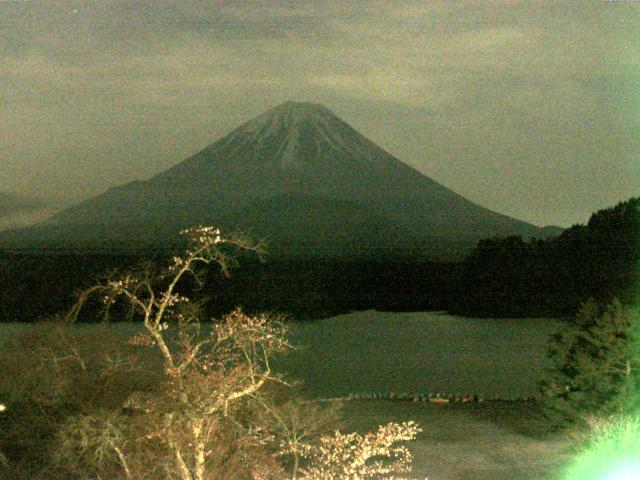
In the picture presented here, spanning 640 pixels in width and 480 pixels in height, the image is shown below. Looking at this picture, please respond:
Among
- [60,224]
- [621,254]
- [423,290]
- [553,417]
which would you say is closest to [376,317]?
[423,290]

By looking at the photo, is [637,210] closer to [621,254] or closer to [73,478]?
[621,254]

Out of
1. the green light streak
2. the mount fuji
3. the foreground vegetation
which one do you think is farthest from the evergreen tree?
the mount fuji

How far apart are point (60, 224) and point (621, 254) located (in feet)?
120

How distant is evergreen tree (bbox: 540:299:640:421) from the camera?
31.6 ft

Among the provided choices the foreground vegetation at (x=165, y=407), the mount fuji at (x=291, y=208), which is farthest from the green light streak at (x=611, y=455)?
the mount fuji at (x=291, y=208)

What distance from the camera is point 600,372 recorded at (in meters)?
9.80

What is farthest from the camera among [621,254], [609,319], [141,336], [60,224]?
[60,224]

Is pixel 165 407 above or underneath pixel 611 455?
above

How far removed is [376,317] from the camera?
103 ft

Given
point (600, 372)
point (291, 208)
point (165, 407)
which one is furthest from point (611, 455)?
point (291, 208)

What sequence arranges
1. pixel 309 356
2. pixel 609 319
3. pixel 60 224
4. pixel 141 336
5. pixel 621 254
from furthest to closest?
pixel 60 224 < pixel 621 254 < pixel 309 356 < pixel 609 319 < pixel 141 336

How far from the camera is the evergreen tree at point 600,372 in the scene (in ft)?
31.6

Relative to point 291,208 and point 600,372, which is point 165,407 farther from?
point 291,208

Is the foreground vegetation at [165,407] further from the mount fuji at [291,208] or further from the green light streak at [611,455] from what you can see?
the mount fuji at [291,208]
